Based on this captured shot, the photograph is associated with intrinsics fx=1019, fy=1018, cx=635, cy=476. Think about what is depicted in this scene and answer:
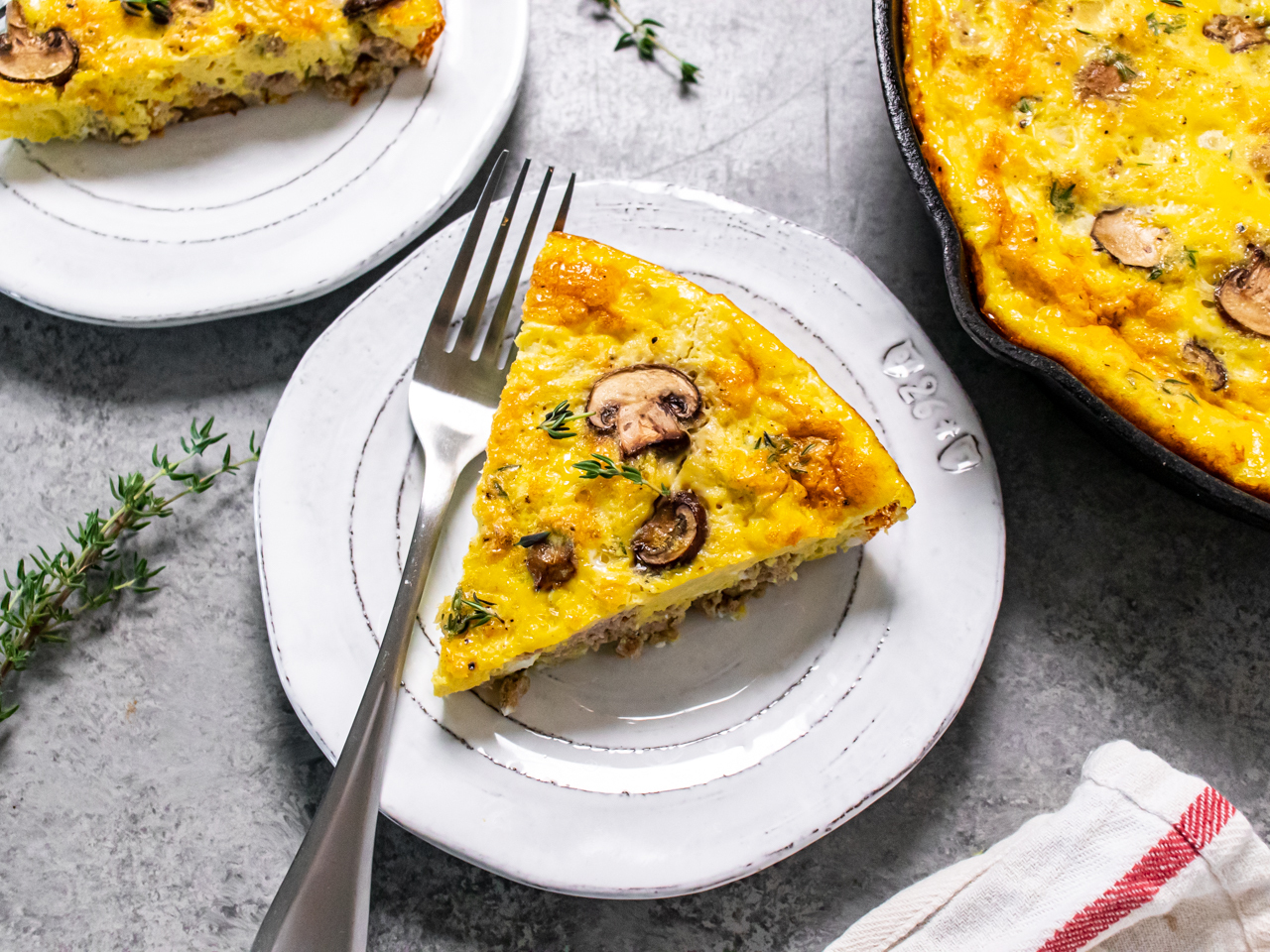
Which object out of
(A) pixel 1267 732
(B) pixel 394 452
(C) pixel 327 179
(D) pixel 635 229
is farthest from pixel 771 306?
(A) pixel 1267 732

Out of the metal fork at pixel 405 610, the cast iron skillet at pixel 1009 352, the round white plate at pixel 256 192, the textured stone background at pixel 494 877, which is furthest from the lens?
the round white plate at pixel 256 192

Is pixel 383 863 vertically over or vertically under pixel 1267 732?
under

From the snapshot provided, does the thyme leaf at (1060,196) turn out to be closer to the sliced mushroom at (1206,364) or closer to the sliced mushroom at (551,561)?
the sliced mushroom at (1206,364)

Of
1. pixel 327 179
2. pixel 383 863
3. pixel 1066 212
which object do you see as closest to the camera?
pixel 1066 212

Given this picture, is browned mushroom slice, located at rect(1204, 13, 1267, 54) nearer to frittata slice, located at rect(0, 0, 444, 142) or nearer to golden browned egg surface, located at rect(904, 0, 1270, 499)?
golden browned egg surface, located at rect(904, 0, 1270, 499)

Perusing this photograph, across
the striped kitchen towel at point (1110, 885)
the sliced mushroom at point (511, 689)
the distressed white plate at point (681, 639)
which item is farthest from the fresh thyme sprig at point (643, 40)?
the striped kitchen towel at point (1110, 885)

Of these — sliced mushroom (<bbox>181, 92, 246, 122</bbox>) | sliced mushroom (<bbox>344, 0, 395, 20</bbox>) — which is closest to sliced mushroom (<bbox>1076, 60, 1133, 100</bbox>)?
sliced mushroom (<bbox>344, 0, 395, 20</bbox>)

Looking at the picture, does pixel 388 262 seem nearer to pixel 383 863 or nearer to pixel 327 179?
pixel 327 179
